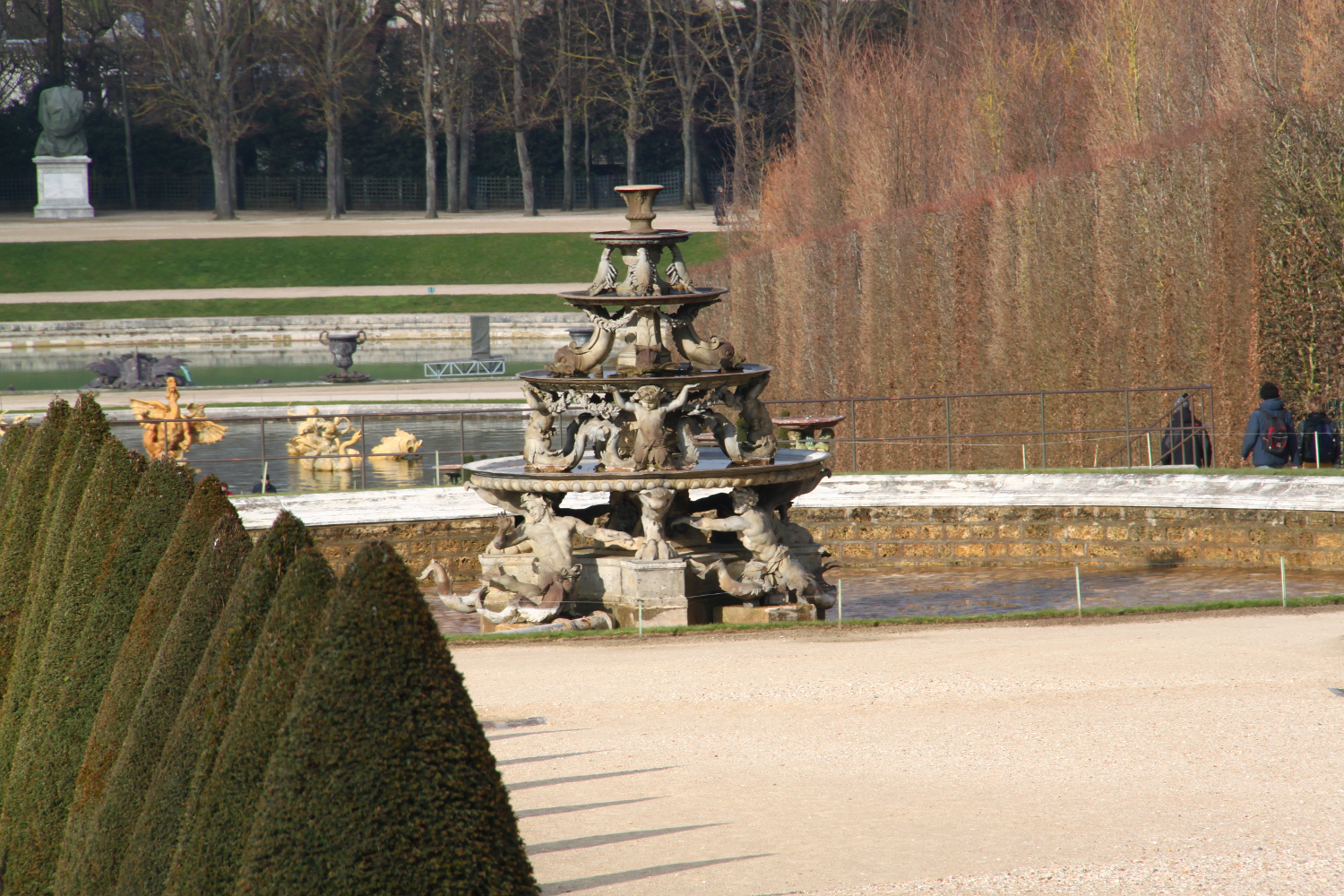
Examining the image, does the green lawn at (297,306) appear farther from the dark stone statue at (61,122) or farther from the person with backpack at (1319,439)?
the person with backpack at (1319,439)

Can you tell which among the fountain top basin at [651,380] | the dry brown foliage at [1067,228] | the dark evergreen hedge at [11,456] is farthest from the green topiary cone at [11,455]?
the dry brown foliage at [1067,228]

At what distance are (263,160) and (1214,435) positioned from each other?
65090 millimetres

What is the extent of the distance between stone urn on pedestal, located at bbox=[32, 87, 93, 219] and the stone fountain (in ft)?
205

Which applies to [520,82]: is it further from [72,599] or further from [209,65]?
[72,599]

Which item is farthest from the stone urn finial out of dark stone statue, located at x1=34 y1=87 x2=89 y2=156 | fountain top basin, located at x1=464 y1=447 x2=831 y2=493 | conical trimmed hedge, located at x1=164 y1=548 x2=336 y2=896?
dark stone statue, located at x1=34 y1=87 x2=89 y2=156

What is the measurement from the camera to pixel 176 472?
273 inches

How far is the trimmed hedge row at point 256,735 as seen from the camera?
12.6 feet

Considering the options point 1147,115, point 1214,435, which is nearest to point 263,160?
point 1147,115

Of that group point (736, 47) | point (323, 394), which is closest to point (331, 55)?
point (736, 47)

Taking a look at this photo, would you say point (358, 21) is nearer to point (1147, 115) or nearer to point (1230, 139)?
point (1147, 115)

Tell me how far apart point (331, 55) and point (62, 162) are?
1495 centimetres

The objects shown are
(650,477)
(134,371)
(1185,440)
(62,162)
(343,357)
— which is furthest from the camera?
(62,162)

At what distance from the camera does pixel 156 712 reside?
5.19 meters

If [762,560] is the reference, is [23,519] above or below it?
above
